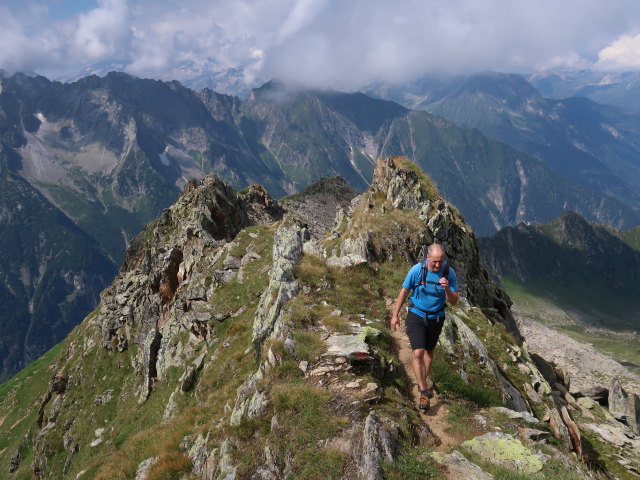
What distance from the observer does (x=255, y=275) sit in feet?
119

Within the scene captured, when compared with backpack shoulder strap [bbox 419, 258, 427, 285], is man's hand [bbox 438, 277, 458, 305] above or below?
below

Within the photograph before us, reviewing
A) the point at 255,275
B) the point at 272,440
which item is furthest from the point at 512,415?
the point at 255,275

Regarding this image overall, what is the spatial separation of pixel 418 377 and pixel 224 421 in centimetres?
776

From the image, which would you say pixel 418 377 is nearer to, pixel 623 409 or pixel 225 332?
pixel 225 332

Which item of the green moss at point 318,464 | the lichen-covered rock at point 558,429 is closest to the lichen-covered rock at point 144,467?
the green moss at point 318,464

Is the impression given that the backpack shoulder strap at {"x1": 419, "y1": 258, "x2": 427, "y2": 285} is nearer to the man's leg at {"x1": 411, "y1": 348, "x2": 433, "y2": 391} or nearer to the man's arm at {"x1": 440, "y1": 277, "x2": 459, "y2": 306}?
the man's arm at {"x1": 440, "y1": 277, "x2": 459, "y2": 306}

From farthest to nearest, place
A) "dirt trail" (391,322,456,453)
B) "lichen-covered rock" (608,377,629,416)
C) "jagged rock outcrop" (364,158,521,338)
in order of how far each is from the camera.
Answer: "jagged rock outcrop" (364,158,521,338), "lichen-covered rock" (608,377,629,416), "dirt trail" (391,322,456,453)

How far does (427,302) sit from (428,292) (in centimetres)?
35

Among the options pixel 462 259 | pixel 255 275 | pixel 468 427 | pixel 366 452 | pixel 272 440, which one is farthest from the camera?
pixel 462 259

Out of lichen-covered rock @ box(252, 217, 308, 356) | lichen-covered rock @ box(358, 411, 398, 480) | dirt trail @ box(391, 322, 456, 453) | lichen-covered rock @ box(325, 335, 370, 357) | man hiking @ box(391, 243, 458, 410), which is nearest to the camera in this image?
lichen-covered rock @ box(358, 411, 398, 480)

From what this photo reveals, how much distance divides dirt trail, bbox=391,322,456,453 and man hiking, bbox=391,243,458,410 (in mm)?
451

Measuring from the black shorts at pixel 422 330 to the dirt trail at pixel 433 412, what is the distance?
2335mm

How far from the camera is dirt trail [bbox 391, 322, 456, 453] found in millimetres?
12146

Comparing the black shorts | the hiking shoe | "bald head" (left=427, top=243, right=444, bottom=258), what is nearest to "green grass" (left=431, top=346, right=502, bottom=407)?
the hiking shoe
